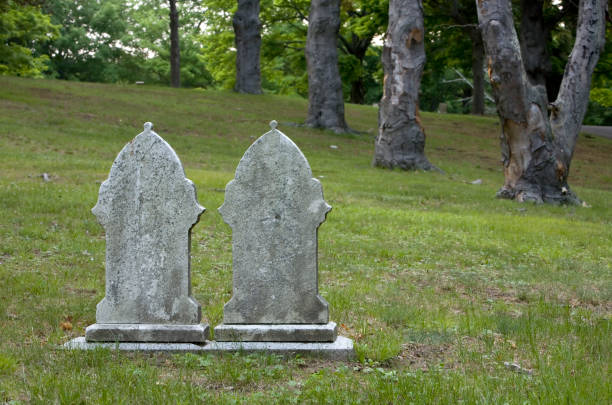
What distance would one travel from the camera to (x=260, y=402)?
450 cm

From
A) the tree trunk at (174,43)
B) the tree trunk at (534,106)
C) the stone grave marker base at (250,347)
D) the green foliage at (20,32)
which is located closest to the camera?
the stone grave marker base at (250,347)

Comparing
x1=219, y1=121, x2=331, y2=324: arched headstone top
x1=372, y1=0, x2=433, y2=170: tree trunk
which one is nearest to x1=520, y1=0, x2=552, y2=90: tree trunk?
x1=372, y1=0, x2=433, y2=170: tree trunk

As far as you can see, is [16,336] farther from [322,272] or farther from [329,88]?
[329,88]

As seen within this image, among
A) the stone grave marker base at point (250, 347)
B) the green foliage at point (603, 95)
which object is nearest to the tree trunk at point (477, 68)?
the green foliage at point (603, 95)

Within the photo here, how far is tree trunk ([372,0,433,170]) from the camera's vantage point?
2261cm

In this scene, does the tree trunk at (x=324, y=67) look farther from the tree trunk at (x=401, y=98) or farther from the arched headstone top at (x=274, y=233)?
the arched headstone top at (x=274, y=233)

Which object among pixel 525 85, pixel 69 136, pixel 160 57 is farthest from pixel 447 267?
pixel 160 57

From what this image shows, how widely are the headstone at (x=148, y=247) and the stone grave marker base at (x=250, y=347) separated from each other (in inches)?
3.0

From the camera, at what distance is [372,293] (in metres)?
7.81

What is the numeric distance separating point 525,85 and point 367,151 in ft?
37.3

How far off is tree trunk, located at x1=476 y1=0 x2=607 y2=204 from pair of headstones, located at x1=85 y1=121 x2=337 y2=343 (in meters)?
11.5

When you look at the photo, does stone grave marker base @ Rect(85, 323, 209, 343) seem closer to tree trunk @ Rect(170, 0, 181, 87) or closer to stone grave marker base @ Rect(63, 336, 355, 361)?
stone grave marker base @ Rect(63, 336, 355, 361)

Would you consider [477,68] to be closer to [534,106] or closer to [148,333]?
[534,106]

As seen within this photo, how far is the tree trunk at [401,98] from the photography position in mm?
22609
